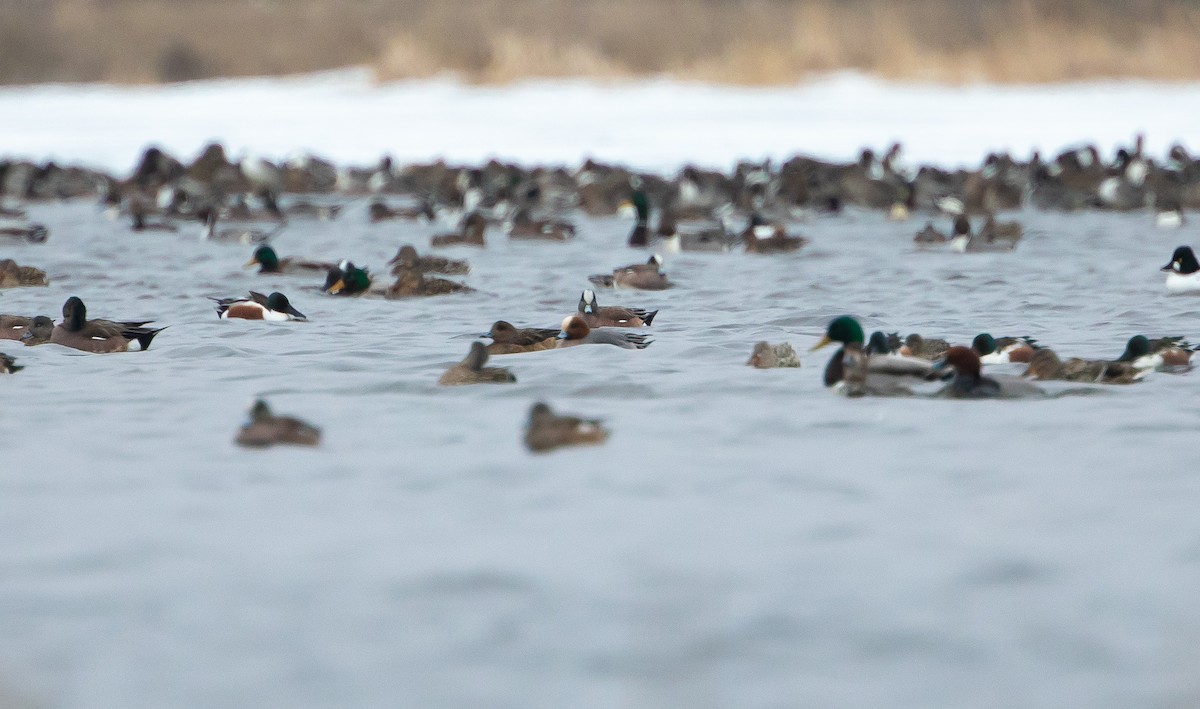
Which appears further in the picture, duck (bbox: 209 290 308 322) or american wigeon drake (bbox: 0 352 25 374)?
duck (bbox: 209 290 308 322)

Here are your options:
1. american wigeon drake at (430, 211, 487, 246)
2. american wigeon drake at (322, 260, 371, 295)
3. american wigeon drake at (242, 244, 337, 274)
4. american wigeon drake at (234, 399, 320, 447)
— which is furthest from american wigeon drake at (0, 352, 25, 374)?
american wigeon drake at (430, 211, 487, 246)

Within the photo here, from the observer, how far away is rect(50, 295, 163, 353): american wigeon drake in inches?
489

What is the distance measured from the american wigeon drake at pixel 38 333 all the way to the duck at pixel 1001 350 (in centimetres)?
716

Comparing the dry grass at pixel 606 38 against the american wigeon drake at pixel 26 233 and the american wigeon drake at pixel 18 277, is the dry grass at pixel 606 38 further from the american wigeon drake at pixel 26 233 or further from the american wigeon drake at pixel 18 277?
the american wigeon drake at pixel 18 277

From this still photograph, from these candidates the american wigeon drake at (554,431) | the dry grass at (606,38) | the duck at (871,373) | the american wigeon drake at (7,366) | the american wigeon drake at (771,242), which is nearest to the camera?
the american wigeon drake at (554,431)

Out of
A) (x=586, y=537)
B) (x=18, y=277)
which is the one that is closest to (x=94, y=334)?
(x=18, y=277)

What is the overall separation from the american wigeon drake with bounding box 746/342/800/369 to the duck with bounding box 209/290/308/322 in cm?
465

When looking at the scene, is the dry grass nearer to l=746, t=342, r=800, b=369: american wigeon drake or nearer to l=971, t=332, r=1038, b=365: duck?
l=971, t=332, r=1038, b=365: duck

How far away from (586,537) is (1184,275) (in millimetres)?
10494

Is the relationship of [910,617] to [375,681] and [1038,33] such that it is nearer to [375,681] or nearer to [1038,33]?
[375,681]

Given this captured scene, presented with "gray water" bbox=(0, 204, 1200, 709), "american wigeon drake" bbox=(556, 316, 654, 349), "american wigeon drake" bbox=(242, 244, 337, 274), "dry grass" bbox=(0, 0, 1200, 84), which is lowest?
"gray water" bbox=(0, 204, 1200, 709)

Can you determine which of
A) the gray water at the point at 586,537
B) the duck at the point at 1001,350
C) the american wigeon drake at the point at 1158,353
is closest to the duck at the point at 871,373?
the gray water at the point at 586,537

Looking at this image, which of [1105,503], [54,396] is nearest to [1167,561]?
[1105,503]

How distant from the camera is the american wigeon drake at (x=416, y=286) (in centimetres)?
1619
